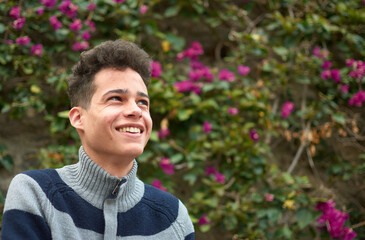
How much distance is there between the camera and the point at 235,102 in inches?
111

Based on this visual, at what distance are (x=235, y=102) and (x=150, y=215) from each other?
1.60m

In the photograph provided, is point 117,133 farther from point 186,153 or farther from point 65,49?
point 65,49

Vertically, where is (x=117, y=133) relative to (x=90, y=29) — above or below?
above

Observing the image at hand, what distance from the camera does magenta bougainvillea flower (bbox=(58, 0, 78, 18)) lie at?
2.52m

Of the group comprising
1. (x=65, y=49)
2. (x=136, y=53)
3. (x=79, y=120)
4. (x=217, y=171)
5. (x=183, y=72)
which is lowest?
(x=217, y=171)

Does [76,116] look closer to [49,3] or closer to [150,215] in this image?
[150,215]

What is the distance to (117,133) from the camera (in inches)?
47.5

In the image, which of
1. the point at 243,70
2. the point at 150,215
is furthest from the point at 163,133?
the point at 150,215

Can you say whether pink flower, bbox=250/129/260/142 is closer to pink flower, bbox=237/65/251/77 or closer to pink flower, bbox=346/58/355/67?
pink flower, bbox=237/65/251/77

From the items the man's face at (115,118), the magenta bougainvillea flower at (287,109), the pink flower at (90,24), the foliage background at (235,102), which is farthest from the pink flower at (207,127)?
the man's face at (115,118)

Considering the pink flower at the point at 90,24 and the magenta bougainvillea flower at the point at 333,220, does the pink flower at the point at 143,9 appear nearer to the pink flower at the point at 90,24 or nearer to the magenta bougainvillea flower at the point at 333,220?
the pink flower at the point at 90,24

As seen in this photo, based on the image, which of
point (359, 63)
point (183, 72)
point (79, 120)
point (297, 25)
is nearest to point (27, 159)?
point (183, 72)

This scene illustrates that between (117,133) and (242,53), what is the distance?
1846 mm

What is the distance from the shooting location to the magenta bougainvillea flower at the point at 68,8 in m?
2.52
